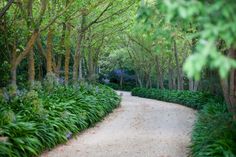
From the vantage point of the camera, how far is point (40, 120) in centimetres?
919

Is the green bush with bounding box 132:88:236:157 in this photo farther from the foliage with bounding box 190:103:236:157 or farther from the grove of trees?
the grove of trees

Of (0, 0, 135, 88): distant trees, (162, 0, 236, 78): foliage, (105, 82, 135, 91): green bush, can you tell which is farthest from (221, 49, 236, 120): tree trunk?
(105, 82, 135, 91): green bush

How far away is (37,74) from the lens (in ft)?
72.4

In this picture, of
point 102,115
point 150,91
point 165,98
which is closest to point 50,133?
point 102,115

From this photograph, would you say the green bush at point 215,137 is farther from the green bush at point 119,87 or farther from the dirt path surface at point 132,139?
the green bush at point 119,87

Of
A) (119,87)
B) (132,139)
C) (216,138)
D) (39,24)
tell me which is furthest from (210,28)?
(119,87)

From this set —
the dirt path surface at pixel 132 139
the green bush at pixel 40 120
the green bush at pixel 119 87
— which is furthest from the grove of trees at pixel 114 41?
the dirt path surface at pixel 132 139

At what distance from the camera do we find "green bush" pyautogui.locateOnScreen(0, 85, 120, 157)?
7496 mm

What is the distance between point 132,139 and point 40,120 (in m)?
2.51

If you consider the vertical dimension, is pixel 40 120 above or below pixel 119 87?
above

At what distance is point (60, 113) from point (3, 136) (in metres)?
3.25

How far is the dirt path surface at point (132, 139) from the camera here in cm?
880

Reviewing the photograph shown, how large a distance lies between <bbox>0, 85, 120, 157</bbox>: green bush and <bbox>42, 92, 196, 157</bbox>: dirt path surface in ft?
0.98

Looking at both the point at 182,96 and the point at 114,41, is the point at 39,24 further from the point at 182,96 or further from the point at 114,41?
the point at 114,41
